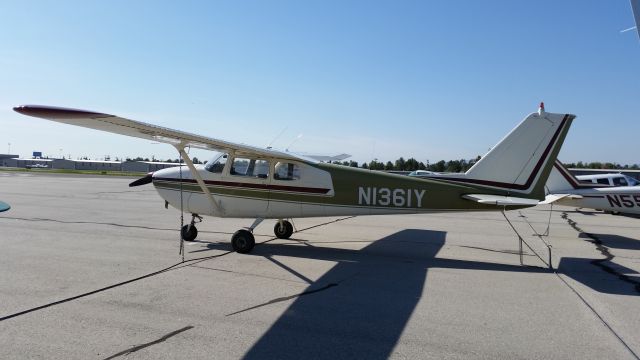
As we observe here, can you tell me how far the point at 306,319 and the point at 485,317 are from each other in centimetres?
206

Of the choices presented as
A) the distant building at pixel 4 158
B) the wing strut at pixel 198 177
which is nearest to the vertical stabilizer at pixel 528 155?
the wing strut at pixel 198 177

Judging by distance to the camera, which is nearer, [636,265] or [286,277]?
[286,277]

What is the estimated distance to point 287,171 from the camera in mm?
9188

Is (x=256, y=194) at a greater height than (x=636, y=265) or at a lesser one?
greater

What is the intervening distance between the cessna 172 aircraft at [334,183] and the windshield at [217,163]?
22 millimetres

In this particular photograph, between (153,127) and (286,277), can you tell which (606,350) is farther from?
(153,127)

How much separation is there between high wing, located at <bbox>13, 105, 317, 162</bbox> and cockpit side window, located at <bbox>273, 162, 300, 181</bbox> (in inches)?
6.7

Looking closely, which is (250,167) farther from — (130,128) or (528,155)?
(528,155)

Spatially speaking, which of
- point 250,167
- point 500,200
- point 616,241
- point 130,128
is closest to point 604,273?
point 500,200

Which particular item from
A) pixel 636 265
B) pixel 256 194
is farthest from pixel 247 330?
pixel 636 265

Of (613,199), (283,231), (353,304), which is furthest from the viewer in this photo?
(613,199)

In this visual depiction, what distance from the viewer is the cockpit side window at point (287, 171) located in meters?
9.13

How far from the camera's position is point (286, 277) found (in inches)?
265

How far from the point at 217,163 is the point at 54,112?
412cm
